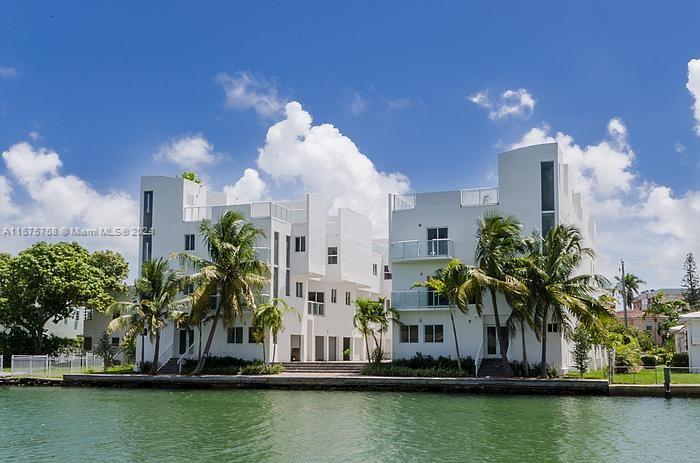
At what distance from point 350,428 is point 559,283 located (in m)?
15.3

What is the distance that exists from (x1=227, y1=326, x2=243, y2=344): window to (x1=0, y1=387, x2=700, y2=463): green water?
10535 millimetres

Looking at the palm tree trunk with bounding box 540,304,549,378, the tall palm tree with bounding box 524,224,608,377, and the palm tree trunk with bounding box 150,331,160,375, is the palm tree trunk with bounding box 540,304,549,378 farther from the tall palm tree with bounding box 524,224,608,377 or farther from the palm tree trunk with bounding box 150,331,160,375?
the palm tree trunk with bounding box 150,331,160,375

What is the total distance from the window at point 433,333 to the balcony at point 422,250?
3.58 m

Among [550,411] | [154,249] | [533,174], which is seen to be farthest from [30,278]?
[550,411]

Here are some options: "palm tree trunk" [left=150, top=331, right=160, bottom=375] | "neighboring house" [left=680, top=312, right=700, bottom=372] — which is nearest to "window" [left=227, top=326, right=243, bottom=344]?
"palm tree trunk" [left=150, top=331, right=160, bottom=375]

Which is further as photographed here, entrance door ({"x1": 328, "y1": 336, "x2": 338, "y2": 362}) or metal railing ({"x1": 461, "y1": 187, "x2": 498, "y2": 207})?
entrance door ({"x1": 328, "y1": 336, "x2": 338, "y2": 362})

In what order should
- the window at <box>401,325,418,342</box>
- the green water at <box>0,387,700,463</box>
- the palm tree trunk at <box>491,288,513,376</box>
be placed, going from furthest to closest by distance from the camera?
the window at <box>401,325,418,342</box>
the palm tree trunk at <box>491,288,513,376</box>
the green water at <box>0,387,700,463</box>

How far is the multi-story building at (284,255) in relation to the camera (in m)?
44.0

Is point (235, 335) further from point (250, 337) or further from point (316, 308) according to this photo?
point (316, 308)

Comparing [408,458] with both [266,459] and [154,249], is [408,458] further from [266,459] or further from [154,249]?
[154,249]

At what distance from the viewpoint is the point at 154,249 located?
150 ft

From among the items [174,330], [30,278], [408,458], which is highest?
[30,278]

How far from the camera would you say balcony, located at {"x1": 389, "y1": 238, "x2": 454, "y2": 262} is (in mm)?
40156

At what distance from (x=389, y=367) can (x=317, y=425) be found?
577 inches
